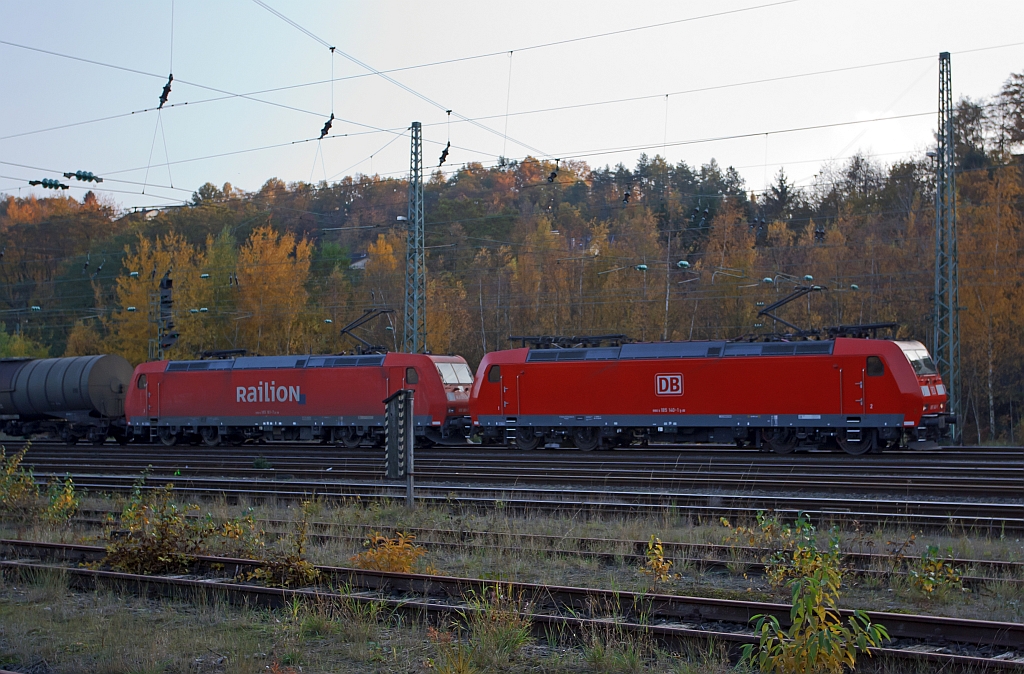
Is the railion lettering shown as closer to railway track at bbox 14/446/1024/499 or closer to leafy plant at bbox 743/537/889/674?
railway track at bbox 14/446/1024/499

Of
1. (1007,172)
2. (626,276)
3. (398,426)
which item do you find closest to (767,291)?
(626,276)

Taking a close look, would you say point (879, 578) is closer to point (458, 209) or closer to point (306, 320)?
point (306, 320)

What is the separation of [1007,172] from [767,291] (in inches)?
489

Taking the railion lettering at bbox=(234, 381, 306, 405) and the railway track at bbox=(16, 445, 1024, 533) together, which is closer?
the railway track at bbox=(16, 445, 1024, 533)

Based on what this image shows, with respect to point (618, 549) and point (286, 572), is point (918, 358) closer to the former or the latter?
point (618, 549)

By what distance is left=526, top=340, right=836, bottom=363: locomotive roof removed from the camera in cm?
2398

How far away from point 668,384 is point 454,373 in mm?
8019

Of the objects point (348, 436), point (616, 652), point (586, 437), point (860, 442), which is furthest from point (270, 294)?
point (616, 652)

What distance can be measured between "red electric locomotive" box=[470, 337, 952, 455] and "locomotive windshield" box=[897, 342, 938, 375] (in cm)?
5

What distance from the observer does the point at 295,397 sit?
31.3m

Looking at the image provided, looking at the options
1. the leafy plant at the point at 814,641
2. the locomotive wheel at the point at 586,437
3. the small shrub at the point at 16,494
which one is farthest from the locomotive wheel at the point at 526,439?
the leafy plant at the point at 814,641

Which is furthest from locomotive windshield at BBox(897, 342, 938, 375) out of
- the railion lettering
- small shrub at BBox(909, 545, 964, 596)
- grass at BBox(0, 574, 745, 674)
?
the railion lettering

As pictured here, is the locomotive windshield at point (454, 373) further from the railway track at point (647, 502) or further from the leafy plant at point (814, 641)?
the leafy plant at point (814, 641)

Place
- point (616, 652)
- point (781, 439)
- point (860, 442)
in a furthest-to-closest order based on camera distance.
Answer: point (781, 439)
point (860, 442)
point (616, 652)
